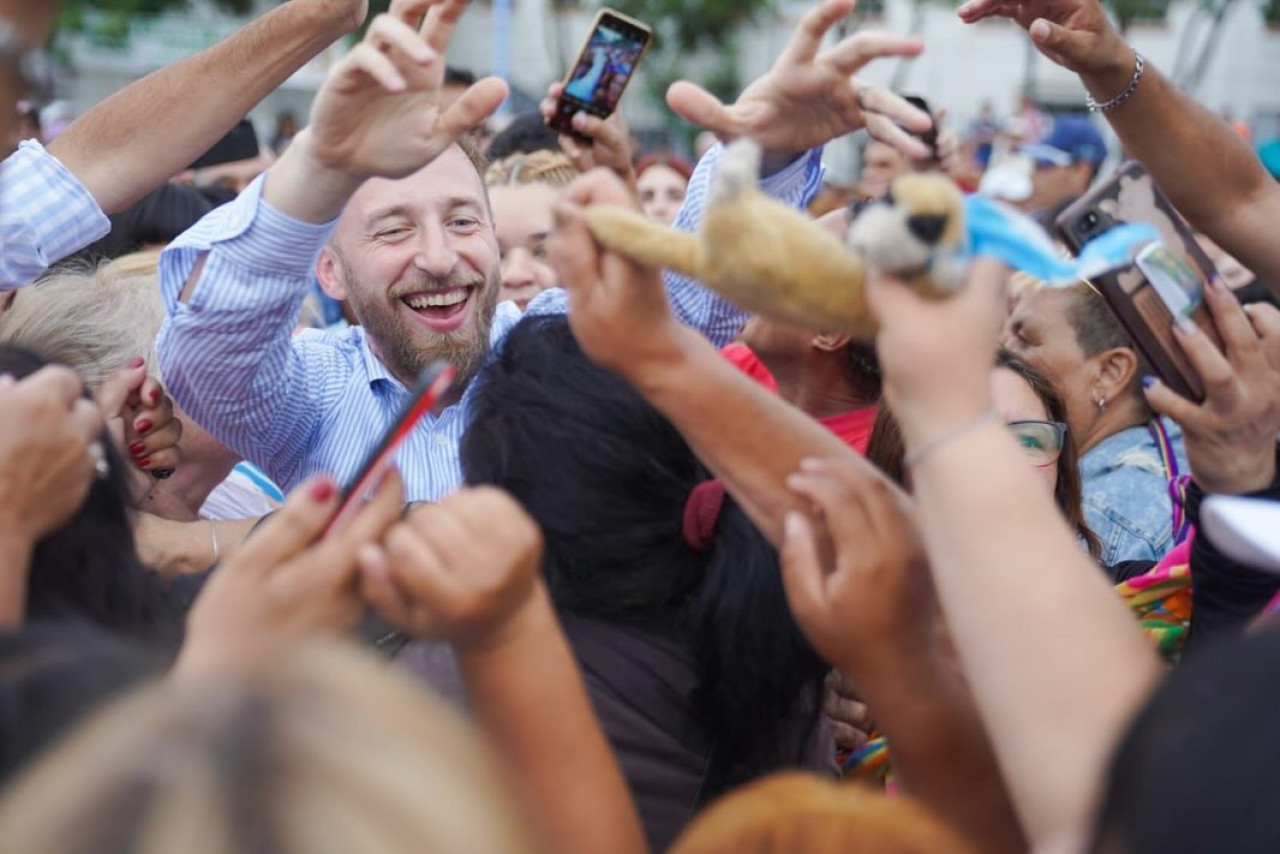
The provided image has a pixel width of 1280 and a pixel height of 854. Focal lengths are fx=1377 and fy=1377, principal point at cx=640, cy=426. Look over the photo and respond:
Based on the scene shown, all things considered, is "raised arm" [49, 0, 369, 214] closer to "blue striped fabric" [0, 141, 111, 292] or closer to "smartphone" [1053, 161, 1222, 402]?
"blue striped fabric" [0, 141, 111, 292]

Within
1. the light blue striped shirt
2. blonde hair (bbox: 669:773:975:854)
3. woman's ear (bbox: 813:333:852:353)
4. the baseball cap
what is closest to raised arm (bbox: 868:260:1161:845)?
blonde hair (bbox: 669:773:975:854)

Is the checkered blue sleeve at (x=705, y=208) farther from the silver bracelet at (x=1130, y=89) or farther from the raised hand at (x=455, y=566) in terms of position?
the raised hand at (x=455, y=566)

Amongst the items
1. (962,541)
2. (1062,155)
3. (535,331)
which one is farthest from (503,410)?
(1062,155)

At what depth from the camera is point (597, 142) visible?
306 cm

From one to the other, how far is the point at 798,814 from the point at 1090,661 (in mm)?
277

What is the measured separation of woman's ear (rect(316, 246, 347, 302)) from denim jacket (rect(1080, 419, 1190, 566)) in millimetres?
1776

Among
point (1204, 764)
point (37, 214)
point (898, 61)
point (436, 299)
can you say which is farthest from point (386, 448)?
point (898, 61)

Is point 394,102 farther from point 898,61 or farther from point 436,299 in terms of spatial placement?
point 898,61

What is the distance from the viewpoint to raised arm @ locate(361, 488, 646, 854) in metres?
1.24

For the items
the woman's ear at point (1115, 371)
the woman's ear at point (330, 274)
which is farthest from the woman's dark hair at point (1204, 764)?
the woman's ear at point (1115, 371)

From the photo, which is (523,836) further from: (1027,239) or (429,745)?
(1027,239)

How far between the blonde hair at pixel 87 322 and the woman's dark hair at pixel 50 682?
5.15 feet

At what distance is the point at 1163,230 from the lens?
178cm

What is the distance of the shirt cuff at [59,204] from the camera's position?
224 cm
